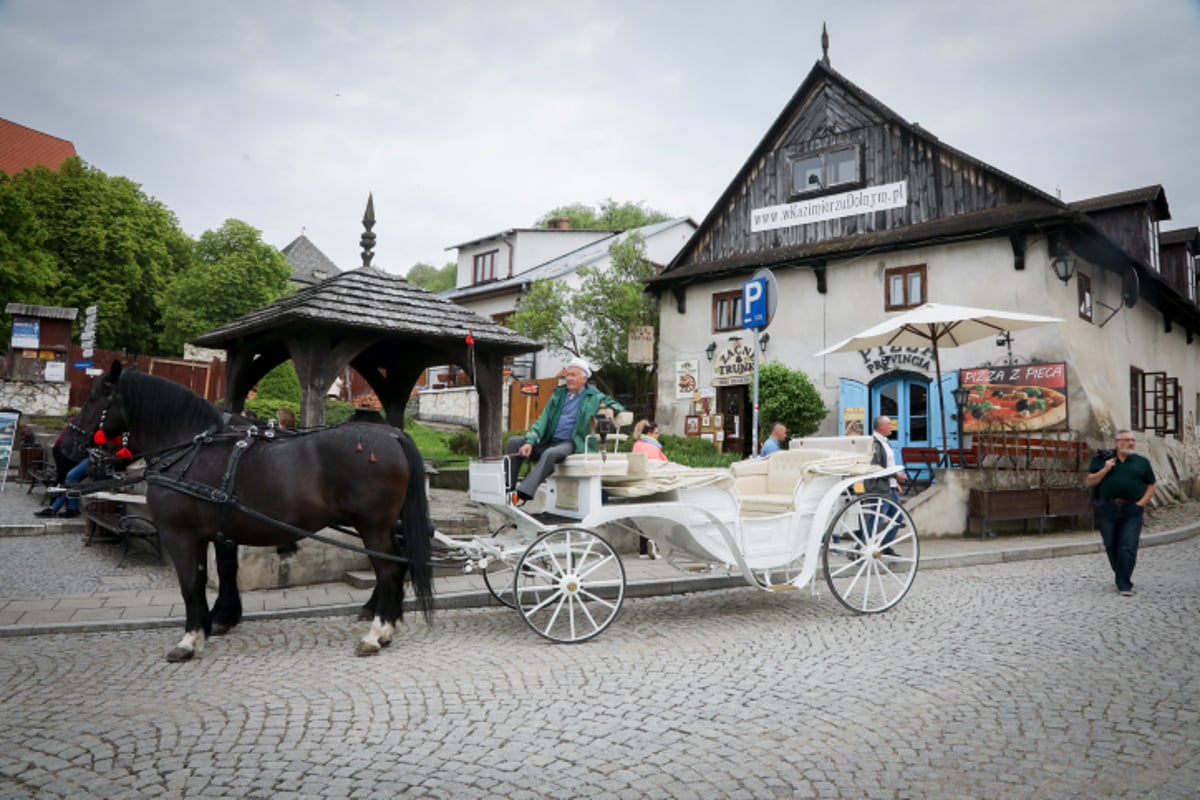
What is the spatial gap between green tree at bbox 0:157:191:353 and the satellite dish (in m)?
35.8

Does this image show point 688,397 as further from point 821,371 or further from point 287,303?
point 287,303

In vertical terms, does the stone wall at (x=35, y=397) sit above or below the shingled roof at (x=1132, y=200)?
below

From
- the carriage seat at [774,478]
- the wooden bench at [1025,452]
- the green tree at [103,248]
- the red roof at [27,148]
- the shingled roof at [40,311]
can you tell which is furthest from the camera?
the red roof at [27,148]

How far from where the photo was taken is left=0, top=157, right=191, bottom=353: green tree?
3548 cm

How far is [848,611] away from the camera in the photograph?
7.35 m

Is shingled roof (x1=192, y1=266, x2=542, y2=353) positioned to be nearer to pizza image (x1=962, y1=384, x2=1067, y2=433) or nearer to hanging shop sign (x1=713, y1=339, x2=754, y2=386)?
pizza image (x1=962, y1=384, x2=1067, y2=433)

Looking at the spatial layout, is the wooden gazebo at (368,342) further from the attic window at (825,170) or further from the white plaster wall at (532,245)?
the white plaster wall at (532,245)

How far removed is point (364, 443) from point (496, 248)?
3195 cm

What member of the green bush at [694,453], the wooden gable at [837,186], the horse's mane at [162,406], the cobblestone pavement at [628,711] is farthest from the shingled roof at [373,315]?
the wooden gable at [837,186]

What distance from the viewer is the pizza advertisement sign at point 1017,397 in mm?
16141

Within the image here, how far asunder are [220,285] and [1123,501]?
35.9m

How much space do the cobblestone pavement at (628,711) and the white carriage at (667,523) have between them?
0.41m

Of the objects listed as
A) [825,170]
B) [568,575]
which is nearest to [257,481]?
[568,575]

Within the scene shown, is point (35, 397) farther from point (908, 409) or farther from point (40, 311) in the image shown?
point (908, 409)
